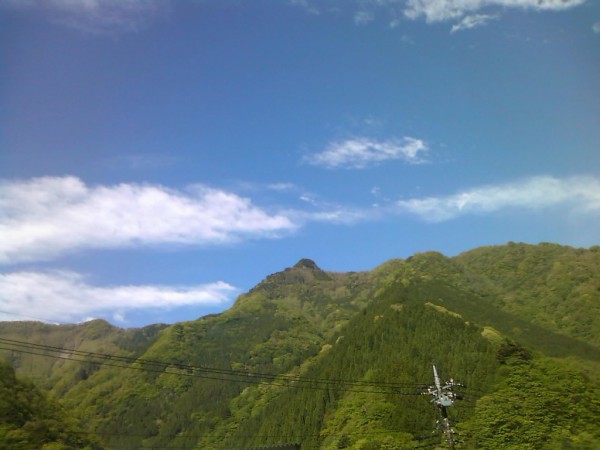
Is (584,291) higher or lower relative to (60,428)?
higher

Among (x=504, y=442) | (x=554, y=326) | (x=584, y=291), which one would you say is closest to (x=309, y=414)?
(x=504, y=442)

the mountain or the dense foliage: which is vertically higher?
the mountain

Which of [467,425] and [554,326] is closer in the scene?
[467,425]

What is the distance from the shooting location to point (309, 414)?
138 metres

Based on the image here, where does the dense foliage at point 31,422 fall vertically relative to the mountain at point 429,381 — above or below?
below

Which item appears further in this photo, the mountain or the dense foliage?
the mountain

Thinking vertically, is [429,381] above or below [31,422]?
above

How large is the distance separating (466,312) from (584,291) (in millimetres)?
49161

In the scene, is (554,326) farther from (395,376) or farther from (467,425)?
(467,425)

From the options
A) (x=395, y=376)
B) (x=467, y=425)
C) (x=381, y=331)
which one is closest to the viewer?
(x=467, y=425)

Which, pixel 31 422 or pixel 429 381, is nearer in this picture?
pixel 31 422

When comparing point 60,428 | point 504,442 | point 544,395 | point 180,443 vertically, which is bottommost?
point 180,443

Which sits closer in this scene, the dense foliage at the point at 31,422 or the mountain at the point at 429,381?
the dense foliage at the point at 31,422

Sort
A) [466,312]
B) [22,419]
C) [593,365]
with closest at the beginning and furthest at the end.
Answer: [22,419]
[593,365]
[466,312]
